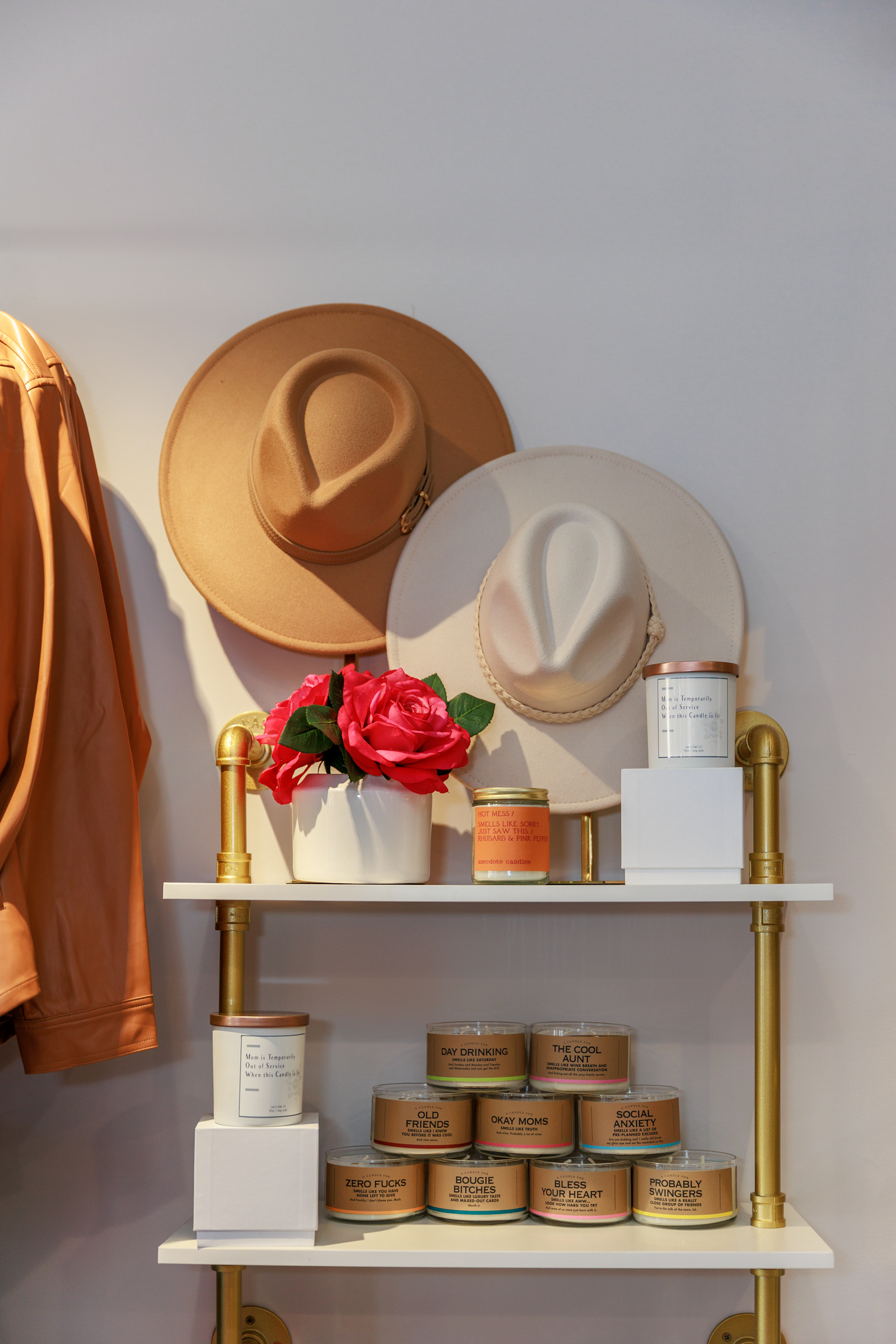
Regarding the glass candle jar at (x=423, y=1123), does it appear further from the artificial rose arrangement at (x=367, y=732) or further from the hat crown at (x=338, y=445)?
the hat crown at (x=338, y=445)

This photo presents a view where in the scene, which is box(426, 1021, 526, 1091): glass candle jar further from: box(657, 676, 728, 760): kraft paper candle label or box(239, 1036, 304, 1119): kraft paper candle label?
box(657, 676, 728, 760): kraft paper candle label

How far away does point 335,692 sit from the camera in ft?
3.68

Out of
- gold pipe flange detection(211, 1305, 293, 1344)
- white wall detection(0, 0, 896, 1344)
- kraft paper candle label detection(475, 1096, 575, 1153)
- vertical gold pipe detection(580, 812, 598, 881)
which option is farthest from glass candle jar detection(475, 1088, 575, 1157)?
gold pipe flange detection(211, 1305, 293, 1344)

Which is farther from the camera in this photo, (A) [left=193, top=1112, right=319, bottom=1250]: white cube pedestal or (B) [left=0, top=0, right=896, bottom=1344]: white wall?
(B) [left=0, top=0, right=896, bottom=1344]: white wall

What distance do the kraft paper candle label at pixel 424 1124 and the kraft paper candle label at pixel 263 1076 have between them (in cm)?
13

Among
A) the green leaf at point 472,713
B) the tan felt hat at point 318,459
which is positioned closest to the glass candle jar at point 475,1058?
the green leaf at point 472,713

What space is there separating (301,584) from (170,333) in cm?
39

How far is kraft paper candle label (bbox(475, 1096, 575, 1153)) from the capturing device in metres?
1.11

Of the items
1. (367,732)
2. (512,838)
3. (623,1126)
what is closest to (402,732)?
(367,732)

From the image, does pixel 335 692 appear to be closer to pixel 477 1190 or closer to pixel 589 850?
pixel 589 850

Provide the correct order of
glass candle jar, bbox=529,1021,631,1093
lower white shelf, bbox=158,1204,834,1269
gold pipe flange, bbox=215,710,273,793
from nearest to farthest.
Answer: lower white shelf, bbox=158,1204,834,1269 → glass candle jar, bbox=529,1021,631,1093 → gold pipe flange, bbox=215,710,273,793

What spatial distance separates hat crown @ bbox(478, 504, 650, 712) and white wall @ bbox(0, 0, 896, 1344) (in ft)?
0.62

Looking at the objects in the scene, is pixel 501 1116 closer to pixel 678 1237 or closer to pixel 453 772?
pixel 678 1237

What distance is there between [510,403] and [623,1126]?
861 millimetres
